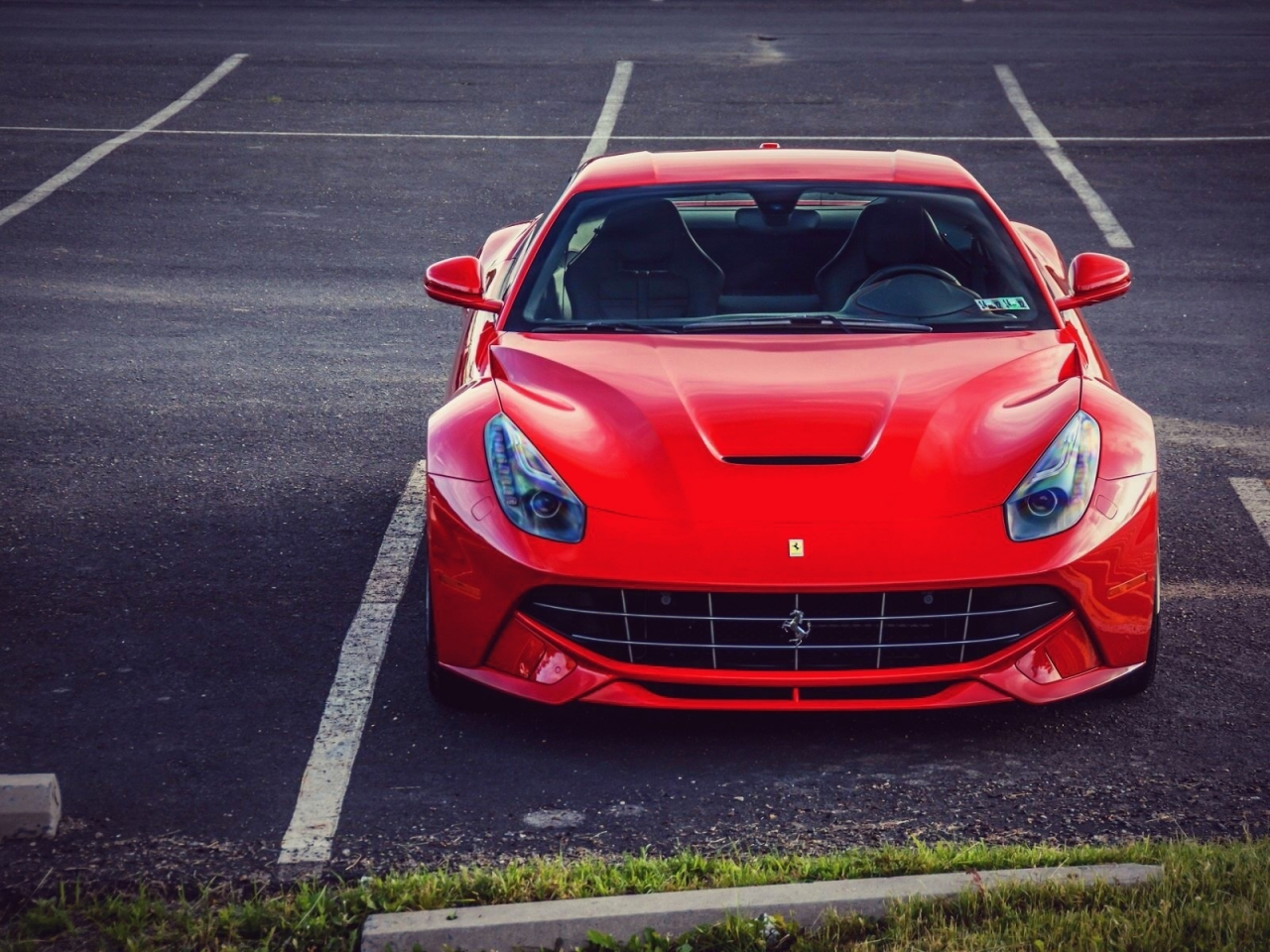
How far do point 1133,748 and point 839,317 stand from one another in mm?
1759

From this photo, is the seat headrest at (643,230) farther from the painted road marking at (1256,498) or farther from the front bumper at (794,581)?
the painted road marking at (1256,498)

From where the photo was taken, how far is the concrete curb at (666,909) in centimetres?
333

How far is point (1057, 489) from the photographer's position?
438 cm

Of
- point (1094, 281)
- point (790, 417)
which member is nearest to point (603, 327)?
point (790, 417)

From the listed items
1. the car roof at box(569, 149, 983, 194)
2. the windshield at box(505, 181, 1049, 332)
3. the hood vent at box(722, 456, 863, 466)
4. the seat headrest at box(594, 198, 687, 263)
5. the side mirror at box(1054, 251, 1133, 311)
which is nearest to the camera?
the hood vent at box(722, 456, 863, 466)

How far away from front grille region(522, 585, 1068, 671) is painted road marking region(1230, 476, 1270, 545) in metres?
2.17

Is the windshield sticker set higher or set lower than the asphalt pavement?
higher

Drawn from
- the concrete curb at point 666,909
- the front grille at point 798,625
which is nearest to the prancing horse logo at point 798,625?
the front grille at point 798,625

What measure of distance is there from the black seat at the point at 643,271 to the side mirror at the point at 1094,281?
4.06 feet

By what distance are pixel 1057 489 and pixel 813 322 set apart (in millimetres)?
1256

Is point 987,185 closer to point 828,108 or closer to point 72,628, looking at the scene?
point 828,108

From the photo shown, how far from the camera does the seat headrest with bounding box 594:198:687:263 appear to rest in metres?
5.77

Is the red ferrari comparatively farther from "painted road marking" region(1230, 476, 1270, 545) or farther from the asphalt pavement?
"painted road marking" region(1230, 476, 1270, 545)

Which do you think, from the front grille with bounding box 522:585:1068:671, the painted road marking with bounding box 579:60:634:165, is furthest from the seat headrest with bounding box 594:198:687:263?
the painted road marking with bounding box 579:60:634:165
